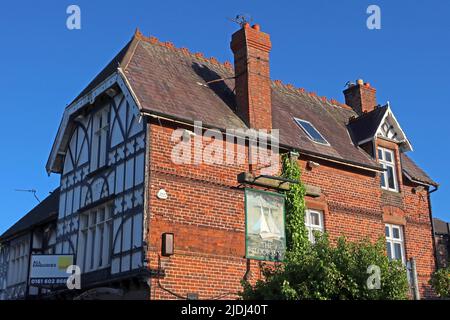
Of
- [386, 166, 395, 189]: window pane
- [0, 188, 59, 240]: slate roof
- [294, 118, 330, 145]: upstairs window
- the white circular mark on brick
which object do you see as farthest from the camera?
[0, 188, 59, 240]: slate roof

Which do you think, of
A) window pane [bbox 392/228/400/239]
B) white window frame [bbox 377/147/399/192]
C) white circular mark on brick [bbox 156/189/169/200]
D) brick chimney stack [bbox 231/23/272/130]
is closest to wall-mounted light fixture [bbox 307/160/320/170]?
brick chimney stack [bbox 231/23/272/130]

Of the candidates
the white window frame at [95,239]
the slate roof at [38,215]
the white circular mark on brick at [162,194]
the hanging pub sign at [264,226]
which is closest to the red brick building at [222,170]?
the white circular mark on brick at [162,194]

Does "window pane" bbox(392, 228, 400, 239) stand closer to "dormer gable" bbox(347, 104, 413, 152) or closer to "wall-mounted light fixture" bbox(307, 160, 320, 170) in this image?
"dormer gable" bbox(347, 104, 413, 152)

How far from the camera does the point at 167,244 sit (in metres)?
14.6

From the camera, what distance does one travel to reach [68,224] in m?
18.7

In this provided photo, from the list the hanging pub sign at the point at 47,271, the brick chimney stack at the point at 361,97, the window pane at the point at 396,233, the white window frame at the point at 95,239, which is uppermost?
the brick chimney stack at the point at 361,97

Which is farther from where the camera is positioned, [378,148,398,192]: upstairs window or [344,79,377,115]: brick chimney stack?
[344,79,377,115]: brick chimney stack

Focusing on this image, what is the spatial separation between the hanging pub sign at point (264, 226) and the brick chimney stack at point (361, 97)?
8.79m

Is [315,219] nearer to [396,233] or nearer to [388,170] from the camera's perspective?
[396,233]

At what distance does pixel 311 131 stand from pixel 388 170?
3270mm

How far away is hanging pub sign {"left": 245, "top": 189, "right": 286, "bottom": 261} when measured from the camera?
16.1 meters

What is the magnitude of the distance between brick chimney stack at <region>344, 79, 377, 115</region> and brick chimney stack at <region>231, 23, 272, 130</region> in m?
6.75

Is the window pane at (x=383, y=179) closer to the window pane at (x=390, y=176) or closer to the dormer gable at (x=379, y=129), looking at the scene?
the window pane at (x=390, y=176)

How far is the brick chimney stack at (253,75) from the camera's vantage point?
17.9 meters
